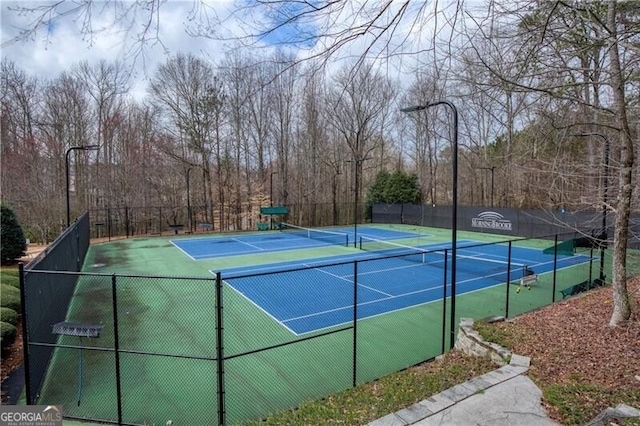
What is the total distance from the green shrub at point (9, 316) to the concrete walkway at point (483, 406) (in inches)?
306

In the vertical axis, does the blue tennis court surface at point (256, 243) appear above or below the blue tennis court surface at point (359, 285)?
above

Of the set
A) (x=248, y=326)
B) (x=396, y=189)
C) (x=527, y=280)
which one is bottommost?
(x=248, y=326)

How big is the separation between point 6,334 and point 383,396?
7019mm

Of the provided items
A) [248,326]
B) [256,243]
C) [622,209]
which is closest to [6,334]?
[248,326]

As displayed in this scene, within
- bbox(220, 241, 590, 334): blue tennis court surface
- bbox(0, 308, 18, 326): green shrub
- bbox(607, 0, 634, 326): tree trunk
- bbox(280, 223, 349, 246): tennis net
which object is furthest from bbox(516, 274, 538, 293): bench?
bbox(0, 308, 18, 326): green shrub

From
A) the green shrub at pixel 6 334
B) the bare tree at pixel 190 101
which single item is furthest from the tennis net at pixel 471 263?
the bare tree at pixel 190 101

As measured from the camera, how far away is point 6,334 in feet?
21.9

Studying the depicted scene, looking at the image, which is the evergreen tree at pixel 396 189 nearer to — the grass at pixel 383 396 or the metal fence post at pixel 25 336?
the grass at pixel 383 396

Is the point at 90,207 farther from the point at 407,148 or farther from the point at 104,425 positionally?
the point at 407,148

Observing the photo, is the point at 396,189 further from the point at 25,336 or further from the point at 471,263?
the point at 25,336

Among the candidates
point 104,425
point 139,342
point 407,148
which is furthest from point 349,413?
point 407,148

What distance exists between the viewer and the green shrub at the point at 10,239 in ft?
43.0

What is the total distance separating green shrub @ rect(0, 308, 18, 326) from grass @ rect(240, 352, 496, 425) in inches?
248

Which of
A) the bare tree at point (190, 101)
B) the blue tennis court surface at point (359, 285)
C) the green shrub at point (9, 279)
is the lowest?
the blue tennis court surface at point (359, 285)
